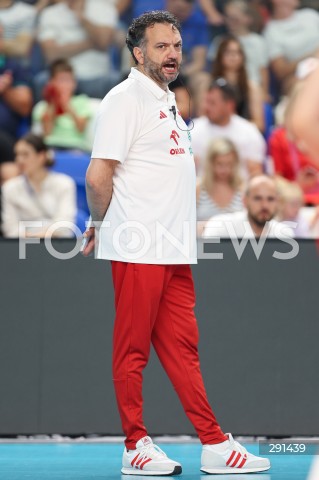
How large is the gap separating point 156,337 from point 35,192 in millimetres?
3285

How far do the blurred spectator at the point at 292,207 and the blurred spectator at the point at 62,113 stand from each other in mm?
2025

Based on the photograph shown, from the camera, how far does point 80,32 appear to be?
30.2ft

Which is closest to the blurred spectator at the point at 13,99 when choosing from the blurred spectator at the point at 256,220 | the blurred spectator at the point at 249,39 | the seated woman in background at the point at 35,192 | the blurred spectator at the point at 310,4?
the seated woman in background at the point at 35,192

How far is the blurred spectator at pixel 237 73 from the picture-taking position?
850 cm

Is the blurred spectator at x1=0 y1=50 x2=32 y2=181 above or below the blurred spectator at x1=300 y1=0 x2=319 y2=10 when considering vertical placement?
below

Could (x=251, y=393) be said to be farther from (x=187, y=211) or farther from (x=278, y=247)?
(x=187, y=211)

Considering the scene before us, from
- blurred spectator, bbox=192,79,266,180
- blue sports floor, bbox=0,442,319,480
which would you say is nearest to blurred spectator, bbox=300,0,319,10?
blurred spectator, bbox=192,79,266,180

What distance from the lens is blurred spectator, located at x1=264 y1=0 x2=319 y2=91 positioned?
9.09 meters

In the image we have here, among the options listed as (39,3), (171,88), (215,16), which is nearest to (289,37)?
(215,16)

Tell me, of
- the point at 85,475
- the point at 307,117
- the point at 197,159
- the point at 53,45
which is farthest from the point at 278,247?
the point at 53,45

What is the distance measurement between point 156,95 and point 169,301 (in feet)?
2.92

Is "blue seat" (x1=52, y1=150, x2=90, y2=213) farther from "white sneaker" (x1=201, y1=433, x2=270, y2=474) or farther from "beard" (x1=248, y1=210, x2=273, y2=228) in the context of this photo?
"white sneaker" (x1=201, y1=433, x2=270, y2=474)

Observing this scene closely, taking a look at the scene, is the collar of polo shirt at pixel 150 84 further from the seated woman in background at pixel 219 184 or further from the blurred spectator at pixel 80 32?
Answer: the blurred spectator at pixel 80 32

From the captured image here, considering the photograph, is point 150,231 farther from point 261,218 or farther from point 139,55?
point 261,218
